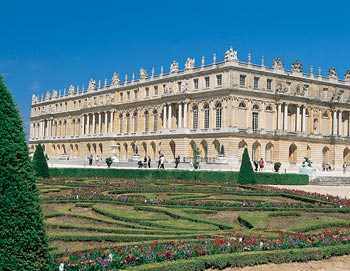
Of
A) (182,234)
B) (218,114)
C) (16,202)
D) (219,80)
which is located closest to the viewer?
(16,202)

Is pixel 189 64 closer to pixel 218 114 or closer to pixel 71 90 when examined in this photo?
pixel 218 114


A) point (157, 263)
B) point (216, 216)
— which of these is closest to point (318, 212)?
point (216, 216)

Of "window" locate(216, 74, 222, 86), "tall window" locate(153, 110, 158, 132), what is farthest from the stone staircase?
"tall window" locate(153, 110, 158, 132)

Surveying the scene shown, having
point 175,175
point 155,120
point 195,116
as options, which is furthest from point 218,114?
point 175,175

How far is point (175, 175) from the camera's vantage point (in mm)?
32750

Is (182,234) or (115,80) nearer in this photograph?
(182,234)

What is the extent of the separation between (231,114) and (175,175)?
2886 cm

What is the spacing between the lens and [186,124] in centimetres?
6581

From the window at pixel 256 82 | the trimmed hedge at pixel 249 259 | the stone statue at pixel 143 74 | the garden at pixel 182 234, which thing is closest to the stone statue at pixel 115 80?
the stone statue at pixel 143 74

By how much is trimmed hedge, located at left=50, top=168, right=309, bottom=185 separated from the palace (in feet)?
62.4

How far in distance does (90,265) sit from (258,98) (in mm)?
56766

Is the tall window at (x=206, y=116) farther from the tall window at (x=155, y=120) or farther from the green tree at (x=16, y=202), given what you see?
the green tree at (x=16, y=202)

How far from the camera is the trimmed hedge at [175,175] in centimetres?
3266

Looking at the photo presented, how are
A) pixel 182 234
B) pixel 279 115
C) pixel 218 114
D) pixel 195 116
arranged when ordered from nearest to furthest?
pixel 182 234, pixel 218 114, pixel 279 115, pixel 195 116
